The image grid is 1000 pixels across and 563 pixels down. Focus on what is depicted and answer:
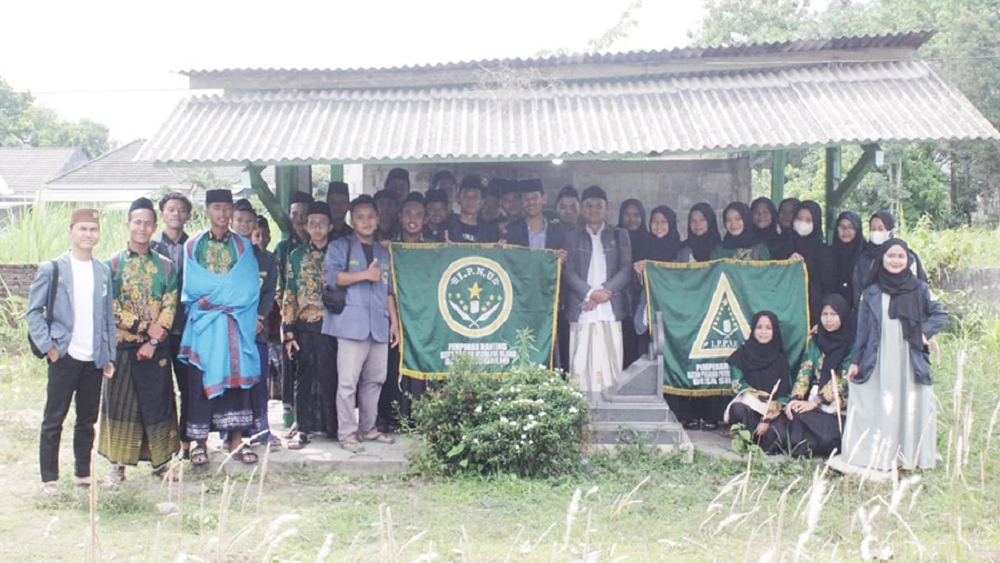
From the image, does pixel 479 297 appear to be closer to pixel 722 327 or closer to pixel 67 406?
pixel 722 327

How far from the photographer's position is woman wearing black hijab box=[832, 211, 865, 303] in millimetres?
6941

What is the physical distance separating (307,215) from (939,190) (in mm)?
17282

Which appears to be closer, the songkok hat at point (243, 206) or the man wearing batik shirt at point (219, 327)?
the man wearing batik shirt at point (219, 327)

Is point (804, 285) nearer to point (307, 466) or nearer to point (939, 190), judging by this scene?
point (307, 466)

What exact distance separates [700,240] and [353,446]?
10.5 feet

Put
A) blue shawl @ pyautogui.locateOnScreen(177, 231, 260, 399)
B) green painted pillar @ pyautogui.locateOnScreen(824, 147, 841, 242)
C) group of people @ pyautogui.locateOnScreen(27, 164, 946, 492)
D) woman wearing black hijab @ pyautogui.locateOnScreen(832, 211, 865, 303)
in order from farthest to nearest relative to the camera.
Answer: green painted pillar @ pyautogui.locateOnScreen(824, 147, 841, 242)
woman wearing black hijab @ pyautogui.locateOnScreen(832, 211, 865, 303)
blue shawl @ pyautogui.locateOnScreen(177, 231, 260, 399)
group of people @ pyautogui.locateOnScreen(27, 164, 946, 492)

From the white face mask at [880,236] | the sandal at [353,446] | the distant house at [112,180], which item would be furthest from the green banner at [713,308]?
the distant house at [112,180]

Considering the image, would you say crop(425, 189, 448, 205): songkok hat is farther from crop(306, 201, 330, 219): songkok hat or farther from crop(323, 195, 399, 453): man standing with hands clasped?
crop(306, 201, 330, 219): songkok hat

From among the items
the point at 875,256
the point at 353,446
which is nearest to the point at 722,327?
the point at 875,256

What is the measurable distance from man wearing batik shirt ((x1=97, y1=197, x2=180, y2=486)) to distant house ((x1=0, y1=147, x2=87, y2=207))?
1440 inches

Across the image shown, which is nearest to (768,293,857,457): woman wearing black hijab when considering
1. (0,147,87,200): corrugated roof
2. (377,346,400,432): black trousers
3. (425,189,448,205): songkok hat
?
(377,346,400,432): black trousers

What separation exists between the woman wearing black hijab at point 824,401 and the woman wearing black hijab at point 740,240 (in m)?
0.96

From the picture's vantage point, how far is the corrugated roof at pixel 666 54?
24.8 feet

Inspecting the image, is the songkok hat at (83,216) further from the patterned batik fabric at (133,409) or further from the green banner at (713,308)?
the green banner at (713,308)
